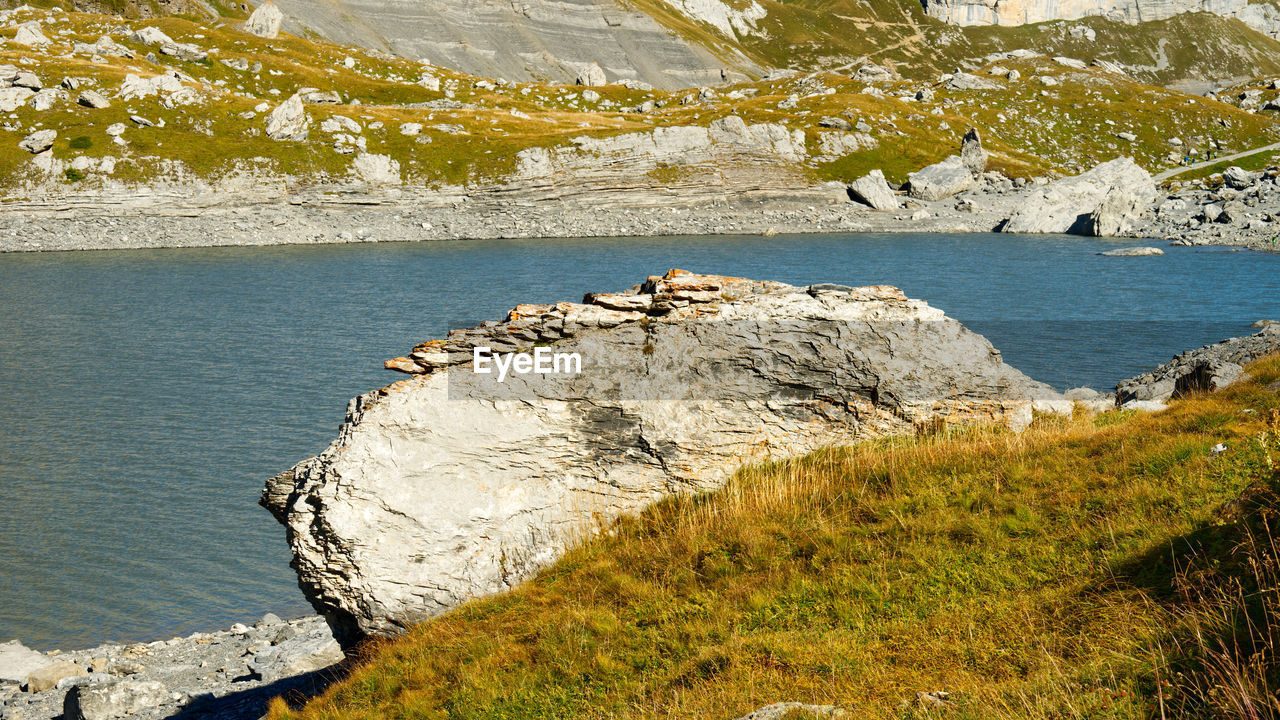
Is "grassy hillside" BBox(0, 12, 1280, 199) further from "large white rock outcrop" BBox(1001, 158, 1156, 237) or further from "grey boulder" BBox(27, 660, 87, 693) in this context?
"grey boulder" BBox(27, 660, 87, 693)

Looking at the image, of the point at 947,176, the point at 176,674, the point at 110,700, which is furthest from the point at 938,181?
the point at 110,700

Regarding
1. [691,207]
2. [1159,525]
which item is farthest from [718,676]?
[691,207]

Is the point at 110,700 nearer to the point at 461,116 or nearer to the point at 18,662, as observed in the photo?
the point at 18,662

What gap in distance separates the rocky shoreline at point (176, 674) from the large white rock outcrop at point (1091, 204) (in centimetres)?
9936

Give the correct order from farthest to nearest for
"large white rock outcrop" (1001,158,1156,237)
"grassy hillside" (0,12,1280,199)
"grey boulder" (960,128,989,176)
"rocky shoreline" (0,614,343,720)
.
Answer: "grey boulder" (960,128,989,176)
"grassy hillside" (0,12,1280,199)
"large white rock outcrop" (1001,158,1156,237)
"rocky shoreline" (0,614,343,720)

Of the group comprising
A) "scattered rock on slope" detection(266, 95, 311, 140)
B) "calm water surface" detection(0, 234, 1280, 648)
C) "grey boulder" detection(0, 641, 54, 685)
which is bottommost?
"grey boulder" detection(0, 641, 54, 685)

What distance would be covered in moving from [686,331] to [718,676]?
7.69 m

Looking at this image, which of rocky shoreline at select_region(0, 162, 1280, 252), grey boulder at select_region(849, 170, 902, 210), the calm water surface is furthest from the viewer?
grey boulder at select_region(849, 170, 902, 210)

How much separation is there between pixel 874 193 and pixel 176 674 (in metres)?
107

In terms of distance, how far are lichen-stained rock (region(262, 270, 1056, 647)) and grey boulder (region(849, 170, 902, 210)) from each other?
100 m

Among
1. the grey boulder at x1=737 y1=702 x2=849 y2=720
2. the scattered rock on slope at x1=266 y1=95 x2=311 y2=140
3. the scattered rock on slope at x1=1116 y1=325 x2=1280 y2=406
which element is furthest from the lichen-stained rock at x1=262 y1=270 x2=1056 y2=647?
the scattered rock on slope at x1=266 y1=95 x2=311 y2=140

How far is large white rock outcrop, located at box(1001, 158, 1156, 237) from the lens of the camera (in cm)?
9638

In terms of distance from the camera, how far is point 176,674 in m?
17.1

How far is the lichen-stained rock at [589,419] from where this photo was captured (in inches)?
518
